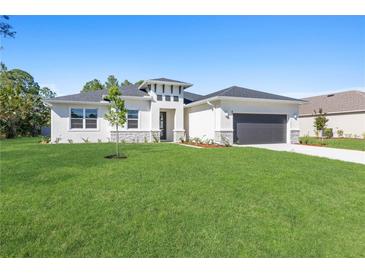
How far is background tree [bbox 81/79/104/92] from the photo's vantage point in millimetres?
43834

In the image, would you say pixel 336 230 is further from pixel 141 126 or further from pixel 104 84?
pixel 104 84

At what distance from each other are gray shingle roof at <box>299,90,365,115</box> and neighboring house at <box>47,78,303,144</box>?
Answer: 10.6 metres

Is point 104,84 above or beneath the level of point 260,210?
above

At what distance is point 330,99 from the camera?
93.5 ft

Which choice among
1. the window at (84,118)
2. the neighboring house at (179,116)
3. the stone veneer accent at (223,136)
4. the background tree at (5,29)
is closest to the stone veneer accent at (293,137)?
the neighboring house at (179,116)

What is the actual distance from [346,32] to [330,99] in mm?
23701

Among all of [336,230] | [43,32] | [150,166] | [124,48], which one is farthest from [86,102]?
[336,230]

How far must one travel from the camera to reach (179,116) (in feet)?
61.8

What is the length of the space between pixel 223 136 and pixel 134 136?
6836 millimetres

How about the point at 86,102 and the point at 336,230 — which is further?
the point at 86,102

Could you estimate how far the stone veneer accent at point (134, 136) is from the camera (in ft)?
57.3

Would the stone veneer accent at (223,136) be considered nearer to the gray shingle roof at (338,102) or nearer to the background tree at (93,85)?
the gray shingle roof at (338,102)

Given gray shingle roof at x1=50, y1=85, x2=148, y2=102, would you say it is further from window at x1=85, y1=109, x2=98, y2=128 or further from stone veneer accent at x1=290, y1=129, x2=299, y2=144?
stone veneer accent at x1=290, y1=129, x2=299, y2=144
